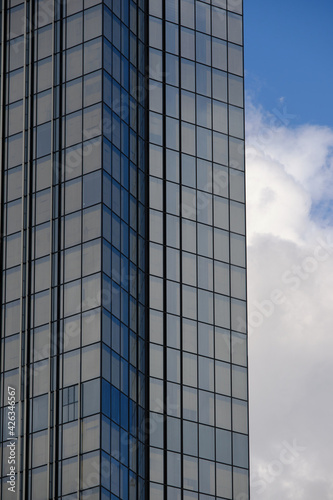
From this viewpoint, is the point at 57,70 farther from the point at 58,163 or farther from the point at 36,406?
the point at 36,406

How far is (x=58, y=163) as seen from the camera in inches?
3593

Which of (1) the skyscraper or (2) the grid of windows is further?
(2) the grid of windows

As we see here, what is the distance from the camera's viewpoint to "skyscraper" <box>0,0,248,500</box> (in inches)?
3356

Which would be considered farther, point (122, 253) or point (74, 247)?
point (122, 253)

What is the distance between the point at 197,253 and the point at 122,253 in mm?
7254

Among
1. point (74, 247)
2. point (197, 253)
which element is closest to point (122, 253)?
point (74, 247)

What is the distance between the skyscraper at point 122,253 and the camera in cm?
8525

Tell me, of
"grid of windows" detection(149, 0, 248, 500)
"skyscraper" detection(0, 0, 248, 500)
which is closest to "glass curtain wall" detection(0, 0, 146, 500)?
"skyscraper" detection(0, 0, 248, 500)

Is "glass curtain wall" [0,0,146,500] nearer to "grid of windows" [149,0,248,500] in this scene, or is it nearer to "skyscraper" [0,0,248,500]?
"skyscraper" [0,0,248,500]

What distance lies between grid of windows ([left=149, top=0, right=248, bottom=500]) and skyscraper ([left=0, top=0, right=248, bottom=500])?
122 mm

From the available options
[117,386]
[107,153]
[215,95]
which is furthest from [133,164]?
[117,386]

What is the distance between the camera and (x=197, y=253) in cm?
9369

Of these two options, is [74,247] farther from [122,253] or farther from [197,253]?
[197,253]

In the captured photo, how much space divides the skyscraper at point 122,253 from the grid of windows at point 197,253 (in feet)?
0.40
